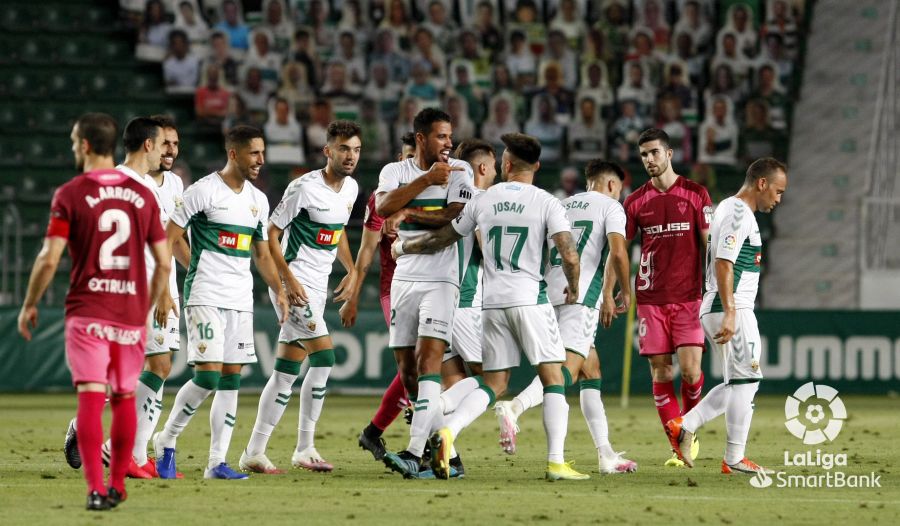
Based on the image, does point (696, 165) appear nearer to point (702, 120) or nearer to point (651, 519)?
point (702, 120)

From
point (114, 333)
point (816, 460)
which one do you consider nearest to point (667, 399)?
point (816, 460)

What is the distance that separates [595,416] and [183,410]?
2905 millimetres

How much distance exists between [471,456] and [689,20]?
1553 centimetres

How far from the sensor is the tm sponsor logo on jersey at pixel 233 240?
9.62m

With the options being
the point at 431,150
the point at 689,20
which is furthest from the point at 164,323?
the point at 689,20

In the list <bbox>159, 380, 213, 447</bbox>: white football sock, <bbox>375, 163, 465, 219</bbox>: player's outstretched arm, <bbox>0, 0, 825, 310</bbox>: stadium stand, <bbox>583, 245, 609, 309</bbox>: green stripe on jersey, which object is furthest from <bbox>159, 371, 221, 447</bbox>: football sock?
<bbox>0, 0, 825, 310</bbox>: stadium stand

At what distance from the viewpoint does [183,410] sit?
31.5ft

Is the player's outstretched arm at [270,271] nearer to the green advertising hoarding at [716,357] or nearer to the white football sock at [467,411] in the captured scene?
the white football sock at [467,411]

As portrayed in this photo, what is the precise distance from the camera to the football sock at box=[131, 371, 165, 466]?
9750mm

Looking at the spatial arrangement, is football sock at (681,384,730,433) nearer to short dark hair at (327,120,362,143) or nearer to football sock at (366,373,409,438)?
football sock at (366,373,409,438)

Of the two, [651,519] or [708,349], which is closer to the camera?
[651,519]

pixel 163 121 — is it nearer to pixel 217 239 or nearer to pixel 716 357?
pixel 217 239

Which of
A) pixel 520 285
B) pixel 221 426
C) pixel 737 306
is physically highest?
pixel 520 285

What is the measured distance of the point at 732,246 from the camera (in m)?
9.84
